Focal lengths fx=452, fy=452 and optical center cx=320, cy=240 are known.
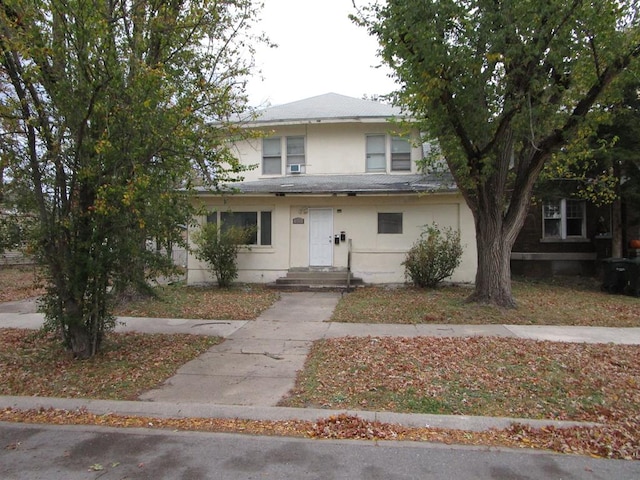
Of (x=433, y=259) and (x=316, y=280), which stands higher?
(x=433, y=259)

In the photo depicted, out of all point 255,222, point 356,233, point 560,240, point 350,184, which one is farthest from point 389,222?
point 560,240

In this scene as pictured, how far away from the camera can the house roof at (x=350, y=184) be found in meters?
14.1

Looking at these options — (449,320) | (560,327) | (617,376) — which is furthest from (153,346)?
(560,327)

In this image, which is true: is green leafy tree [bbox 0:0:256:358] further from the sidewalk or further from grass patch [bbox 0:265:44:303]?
grass patch [bbox 0:265:44:303]

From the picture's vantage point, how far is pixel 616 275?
1376cm

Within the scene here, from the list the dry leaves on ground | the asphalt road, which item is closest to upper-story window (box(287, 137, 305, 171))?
the dry leaves on ground

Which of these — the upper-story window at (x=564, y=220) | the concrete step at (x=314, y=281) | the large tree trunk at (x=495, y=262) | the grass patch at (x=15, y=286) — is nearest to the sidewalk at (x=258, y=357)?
the grass patch at (x=15, y=286)

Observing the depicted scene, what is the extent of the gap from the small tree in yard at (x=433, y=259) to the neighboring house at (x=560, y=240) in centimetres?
525

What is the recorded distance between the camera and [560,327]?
8.88 meters

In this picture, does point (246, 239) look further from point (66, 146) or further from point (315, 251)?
point (66, 146)

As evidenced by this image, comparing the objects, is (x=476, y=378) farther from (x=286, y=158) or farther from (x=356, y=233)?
(x=286, y=158)

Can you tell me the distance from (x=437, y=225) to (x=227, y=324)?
8179 mm

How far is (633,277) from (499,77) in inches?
326

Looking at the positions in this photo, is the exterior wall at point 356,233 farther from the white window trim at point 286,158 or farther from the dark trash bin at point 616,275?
the dark trash bin at point 616,275
